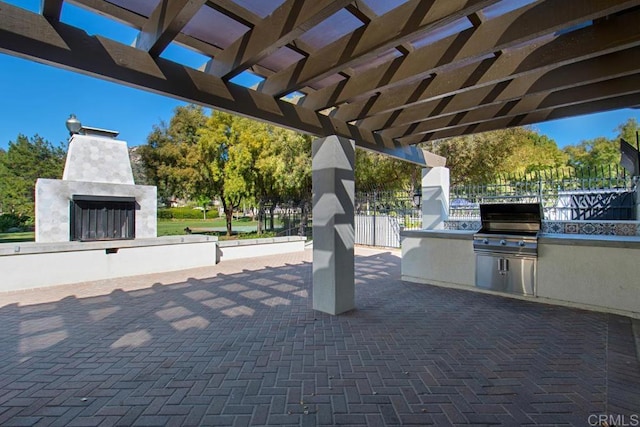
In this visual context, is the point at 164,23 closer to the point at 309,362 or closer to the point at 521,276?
the point at 309,362

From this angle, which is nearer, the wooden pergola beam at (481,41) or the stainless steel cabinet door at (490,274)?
the wooden pergola beam at (481,41)

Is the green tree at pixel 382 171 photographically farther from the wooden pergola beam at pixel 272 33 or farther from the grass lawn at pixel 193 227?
the wooden pergola beam at pixel 272 33

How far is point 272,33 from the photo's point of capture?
2541 mm

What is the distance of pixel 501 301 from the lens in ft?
15.9

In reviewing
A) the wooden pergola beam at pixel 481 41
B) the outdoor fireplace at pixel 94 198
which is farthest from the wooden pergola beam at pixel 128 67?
the outdoor fireplace at pixel 94 198

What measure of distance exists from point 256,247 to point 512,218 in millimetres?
6776

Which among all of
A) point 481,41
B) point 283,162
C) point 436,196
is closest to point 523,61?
point 481,41

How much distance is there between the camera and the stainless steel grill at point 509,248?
4746 mm

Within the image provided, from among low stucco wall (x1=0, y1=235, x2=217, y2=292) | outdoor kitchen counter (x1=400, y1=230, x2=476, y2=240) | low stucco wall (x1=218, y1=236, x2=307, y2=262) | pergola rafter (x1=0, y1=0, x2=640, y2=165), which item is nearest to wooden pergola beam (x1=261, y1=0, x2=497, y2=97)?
pergola rafter (x1=0, y1=0, x2=640, y2=165)

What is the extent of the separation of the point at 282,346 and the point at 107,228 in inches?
269

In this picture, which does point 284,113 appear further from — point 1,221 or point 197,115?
point 1,221

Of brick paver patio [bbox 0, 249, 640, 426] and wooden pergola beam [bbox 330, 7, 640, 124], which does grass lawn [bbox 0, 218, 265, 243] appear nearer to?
brick paver patio [bbox 0, 249, 640, 426]

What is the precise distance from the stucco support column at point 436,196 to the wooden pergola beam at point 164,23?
5.90m

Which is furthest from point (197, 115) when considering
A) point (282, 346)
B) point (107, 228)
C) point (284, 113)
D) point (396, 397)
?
point (396, 397)
